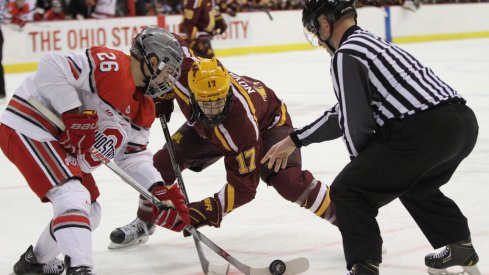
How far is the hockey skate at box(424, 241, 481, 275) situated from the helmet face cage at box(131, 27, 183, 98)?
1.07 metres

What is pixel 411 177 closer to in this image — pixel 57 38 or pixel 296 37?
pixel 57 38

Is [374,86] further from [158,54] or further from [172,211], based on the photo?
[172,211]

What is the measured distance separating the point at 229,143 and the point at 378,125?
694 mm

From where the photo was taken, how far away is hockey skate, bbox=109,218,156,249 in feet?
11.3

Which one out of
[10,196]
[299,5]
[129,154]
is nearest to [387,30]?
[299,5]

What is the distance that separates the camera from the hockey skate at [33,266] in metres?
3.02

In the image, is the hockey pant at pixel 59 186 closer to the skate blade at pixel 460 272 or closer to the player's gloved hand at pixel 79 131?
the player's gloved hand at pixel 79 131

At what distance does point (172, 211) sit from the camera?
292 cm

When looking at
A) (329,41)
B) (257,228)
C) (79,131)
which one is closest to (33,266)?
(79,131)

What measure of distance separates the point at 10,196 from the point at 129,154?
1.45m

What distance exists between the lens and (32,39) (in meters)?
10.7

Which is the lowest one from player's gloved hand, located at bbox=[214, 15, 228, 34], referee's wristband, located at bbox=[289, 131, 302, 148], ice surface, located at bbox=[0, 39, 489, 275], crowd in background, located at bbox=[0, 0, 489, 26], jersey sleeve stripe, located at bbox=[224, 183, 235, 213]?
crowd in background, located at bbox=[0, 0, 489, 26]

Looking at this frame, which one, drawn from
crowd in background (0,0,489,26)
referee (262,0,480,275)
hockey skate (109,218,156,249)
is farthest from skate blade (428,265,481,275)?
crowd in background (0,0,489,26)

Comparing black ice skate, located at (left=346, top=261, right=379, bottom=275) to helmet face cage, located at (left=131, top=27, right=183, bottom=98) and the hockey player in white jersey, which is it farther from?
helmet face cage, located at (left=131, top=27, right=183, bottom=98)
